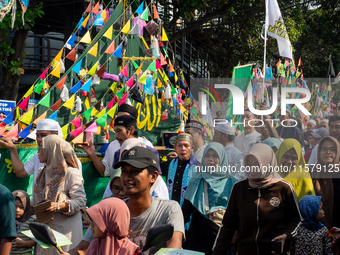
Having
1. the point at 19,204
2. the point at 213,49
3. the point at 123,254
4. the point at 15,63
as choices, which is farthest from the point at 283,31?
the point at 213,49

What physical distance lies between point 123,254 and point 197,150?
9.85 feet

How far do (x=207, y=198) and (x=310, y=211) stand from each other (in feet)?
3.91

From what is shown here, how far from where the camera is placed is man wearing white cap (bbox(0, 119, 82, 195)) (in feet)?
15.2

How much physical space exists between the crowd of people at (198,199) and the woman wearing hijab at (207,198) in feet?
0.03

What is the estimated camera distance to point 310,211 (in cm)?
367

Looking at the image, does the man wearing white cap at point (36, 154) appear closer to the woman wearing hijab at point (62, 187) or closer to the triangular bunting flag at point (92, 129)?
the woman wearing hijab at point (62, 187)

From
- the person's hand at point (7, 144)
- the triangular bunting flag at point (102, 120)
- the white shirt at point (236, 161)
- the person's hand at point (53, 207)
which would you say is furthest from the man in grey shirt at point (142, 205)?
the triangular bunting flag at point (102, 120)

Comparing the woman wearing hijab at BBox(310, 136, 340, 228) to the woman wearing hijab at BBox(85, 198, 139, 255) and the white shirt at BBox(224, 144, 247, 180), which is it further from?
the woman wearing hijab at BBox(85, 198, 139, 255)

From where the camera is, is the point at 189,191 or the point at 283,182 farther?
the point at 189,191

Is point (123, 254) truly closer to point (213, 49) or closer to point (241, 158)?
point (241, 158)

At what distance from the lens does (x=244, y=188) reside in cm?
366

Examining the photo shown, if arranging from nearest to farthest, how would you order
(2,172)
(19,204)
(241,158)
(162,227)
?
(162,227), (19,204), (241,158), (2,172)

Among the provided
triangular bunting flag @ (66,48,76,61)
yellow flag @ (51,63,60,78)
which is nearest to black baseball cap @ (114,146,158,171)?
yellow flag @ (51,63,60,78)

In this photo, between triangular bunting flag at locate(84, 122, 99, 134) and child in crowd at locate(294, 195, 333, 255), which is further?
triangular bunting flag at locate(84, 122, 99, 134)
